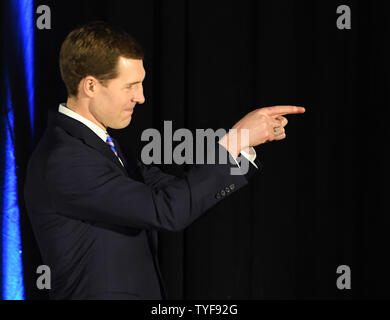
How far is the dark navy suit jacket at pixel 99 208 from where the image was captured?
1038 mm

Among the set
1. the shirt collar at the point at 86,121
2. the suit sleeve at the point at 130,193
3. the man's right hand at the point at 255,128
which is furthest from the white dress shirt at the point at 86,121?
the man's right hand at the point at 255,128

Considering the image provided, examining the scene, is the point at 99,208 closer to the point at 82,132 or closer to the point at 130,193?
the point at 130,193

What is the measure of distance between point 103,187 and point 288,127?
1095 mm

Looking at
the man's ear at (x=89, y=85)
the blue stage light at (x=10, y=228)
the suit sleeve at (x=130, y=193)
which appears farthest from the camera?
the blue stage light at (x=10, y=228)

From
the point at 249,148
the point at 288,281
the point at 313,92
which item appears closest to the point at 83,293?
the point at 249,148

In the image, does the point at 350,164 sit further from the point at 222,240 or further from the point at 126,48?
the point at 126,48

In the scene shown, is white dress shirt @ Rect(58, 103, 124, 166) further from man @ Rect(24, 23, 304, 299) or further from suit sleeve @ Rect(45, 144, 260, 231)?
suit sleeve @ Rect(45, 144, 260, 231)

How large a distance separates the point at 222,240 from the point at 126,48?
1.01 meters

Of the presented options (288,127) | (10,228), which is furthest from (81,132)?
(288,127)

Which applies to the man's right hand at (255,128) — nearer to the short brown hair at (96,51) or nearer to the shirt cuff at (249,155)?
the shirt cuff at (249,155)

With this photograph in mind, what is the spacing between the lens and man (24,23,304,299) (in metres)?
1.04

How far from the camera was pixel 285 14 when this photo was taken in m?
1.98

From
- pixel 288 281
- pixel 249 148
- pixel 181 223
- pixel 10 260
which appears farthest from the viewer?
pixel 288 281

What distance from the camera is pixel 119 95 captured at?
1161 millimetres
